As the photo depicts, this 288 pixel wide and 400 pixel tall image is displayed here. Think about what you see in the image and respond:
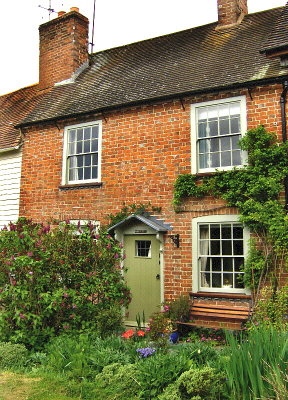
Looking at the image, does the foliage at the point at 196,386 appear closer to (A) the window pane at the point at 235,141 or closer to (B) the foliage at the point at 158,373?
(B) the foliage at the point at 158,373

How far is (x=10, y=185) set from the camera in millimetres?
14461

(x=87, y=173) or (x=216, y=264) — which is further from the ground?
(x=87, y=173)

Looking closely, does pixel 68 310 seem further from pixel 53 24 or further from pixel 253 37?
pixel 53 24

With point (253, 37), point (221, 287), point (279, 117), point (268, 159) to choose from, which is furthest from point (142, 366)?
point (253, 37)

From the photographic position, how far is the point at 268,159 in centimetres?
953

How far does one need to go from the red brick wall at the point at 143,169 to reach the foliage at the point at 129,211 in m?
0.17

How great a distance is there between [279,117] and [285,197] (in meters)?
1.96

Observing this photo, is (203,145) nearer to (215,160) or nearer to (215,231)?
(215,160)

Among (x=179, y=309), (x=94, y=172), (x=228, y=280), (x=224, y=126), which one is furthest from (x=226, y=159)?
(x=94, y=172)

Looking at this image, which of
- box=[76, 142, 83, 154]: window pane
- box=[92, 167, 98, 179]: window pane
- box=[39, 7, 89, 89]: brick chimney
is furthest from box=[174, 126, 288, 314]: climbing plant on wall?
box=[39, 7, 89, 89]: brick chimney

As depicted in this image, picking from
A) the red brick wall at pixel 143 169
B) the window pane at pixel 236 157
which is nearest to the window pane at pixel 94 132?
the red brick wall at pixel 143 169

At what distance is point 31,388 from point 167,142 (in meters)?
7.21

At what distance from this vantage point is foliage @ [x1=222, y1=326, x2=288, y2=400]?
4684 millimetres

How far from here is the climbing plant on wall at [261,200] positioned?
919 centimetres
